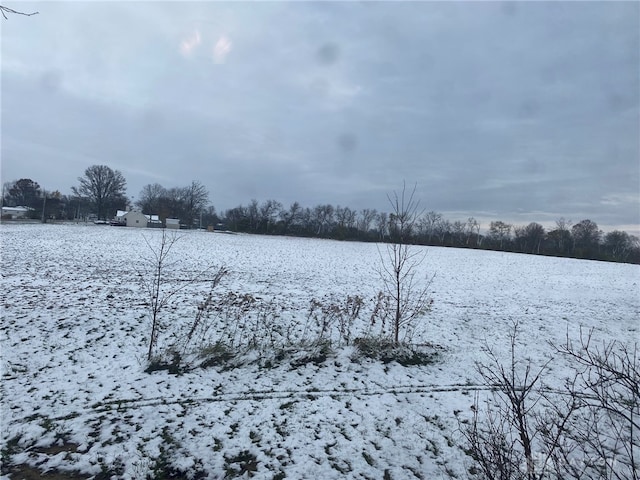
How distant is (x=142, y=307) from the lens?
8.81 metres

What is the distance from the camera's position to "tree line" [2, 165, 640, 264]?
70375mm

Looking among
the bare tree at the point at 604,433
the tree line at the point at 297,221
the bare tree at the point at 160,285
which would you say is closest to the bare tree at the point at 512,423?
the bare tree at the point at 604,433

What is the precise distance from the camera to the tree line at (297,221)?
70.4 meters

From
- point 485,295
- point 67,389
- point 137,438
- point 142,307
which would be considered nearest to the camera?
point 137,438

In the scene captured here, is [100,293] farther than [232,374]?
Yes

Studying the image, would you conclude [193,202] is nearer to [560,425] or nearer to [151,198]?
[151,198]

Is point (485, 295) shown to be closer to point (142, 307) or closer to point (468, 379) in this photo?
point (468, 379)

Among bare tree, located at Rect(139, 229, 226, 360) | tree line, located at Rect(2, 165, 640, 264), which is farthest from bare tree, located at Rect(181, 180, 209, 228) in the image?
bare tree, located at Rect(139, 229, 226, 360)

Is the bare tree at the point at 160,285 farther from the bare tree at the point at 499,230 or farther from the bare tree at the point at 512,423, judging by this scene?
the bare tree at the point at 499,230

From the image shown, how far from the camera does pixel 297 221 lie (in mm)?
86000

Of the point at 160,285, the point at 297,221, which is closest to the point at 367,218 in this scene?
the point at 297,221

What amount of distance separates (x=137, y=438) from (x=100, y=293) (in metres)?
6.96

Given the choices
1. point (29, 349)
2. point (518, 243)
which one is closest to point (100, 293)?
point (29, 349)

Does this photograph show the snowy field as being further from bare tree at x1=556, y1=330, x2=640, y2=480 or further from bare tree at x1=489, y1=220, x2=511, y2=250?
bare tree at x1=489, y1=220, x2=511, y2=250
